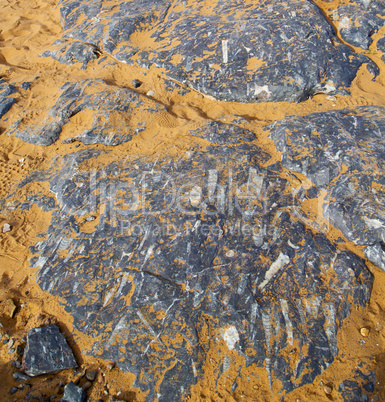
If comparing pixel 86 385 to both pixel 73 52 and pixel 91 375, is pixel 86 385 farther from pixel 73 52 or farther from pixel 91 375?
pixel 73 52

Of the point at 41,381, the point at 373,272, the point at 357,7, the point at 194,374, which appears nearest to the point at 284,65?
the point at 357,7

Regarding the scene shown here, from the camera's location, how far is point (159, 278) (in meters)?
2.22

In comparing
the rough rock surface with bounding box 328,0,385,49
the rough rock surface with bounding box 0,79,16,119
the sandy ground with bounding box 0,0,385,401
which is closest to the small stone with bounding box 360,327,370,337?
the sandy ground with bounding box 0,0,385,401

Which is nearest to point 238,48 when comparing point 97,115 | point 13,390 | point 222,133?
point 222,133

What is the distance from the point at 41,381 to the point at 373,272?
2696 mm

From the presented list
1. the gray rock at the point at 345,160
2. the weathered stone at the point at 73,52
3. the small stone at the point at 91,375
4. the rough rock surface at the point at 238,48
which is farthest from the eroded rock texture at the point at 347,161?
the weathered stone at the point at 73,52

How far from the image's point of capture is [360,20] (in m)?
4.19

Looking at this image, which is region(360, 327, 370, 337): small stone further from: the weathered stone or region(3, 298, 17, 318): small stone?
the weathered stone

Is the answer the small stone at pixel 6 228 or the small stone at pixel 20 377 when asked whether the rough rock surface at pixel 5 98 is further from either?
the small stone at pixel 20 377

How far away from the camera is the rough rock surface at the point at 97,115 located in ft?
11.1

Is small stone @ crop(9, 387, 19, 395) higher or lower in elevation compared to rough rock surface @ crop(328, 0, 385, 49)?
lower

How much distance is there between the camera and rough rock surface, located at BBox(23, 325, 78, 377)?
6.59ft

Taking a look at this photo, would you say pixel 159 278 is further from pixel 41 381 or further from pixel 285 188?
pixel 285 188

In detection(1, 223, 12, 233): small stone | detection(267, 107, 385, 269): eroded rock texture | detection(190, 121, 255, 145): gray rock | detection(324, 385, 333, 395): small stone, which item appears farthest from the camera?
detection(190, 121, 255, 145): gray rock
